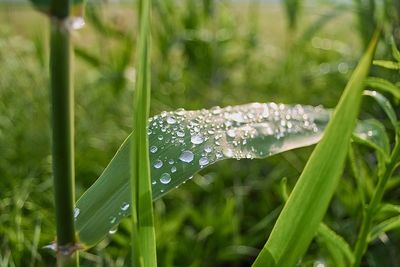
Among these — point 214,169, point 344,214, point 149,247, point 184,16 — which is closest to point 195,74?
point 184,16

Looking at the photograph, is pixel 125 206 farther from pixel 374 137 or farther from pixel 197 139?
pixel 374 137

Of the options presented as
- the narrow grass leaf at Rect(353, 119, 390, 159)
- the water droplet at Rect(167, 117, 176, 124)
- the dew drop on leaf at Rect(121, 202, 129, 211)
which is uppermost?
the water droplet at Rect(167, 117, 176, 124)

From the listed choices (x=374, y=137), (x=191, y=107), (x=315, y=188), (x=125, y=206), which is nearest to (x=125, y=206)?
(x=125, y=206)

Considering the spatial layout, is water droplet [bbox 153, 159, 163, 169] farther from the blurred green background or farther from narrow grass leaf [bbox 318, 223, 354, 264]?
the blurred green background

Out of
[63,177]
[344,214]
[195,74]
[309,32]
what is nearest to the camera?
[63,177]


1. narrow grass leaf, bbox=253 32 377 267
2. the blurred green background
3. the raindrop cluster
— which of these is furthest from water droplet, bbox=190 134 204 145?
the blurred green background

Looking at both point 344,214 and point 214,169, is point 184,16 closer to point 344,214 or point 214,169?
point 214,169
